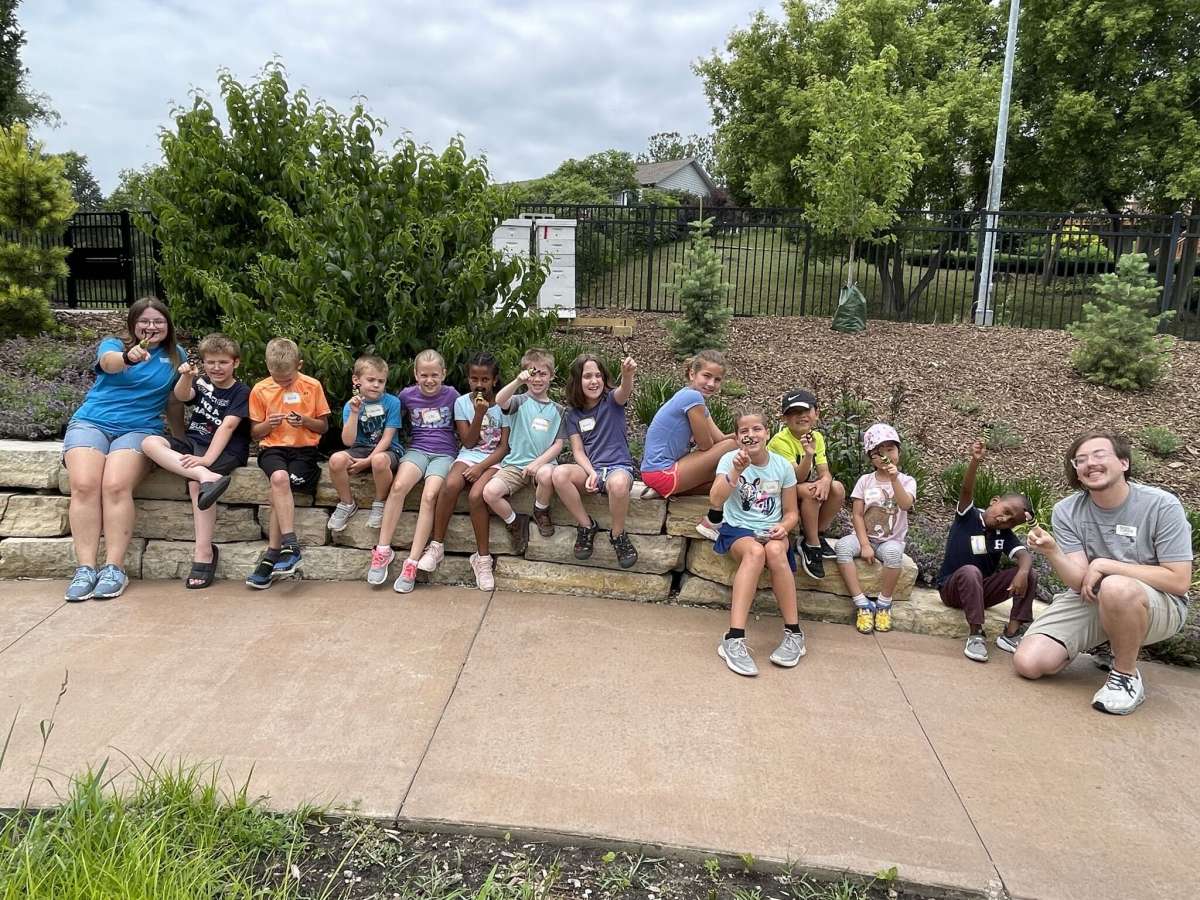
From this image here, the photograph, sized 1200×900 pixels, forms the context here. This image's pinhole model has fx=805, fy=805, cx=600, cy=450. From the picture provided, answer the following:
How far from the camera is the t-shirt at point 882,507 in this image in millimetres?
4152

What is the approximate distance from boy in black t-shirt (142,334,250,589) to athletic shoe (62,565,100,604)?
0.44 metres

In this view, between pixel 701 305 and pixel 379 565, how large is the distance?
186 inches

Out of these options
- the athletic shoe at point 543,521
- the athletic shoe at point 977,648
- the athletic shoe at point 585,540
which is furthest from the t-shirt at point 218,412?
the athletic shoe at point 977,648

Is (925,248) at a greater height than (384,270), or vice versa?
(925,248)

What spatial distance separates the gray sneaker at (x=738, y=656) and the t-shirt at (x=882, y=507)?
1047 mm

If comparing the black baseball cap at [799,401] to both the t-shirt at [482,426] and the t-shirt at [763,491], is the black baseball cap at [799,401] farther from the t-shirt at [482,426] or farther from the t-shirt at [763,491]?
the t-shirt at [482,426]

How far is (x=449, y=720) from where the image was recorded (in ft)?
10.2

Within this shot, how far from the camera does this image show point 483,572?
4.39 meters

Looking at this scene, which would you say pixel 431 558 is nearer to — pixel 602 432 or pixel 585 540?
pixel 585 540

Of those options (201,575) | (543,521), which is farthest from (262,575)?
(543,521)

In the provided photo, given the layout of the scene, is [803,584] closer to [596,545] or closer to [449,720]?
[596,545]

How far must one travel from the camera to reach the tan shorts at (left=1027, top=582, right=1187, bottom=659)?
11.6ft

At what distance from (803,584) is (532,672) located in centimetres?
156

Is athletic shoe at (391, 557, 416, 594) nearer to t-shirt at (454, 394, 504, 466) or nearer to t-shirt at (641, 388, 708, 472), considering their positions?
t-shirt at (454, 394, 504, 466)
